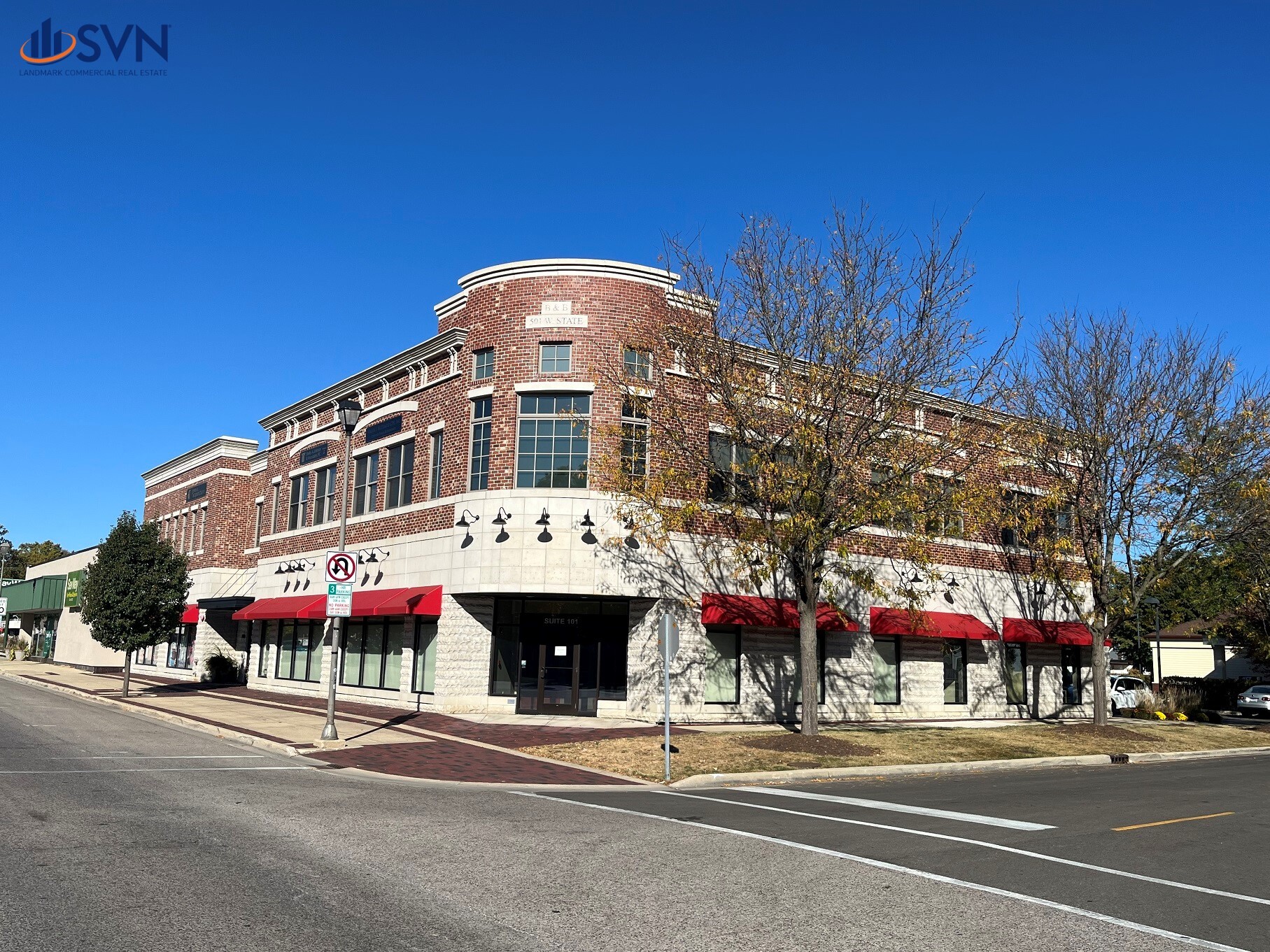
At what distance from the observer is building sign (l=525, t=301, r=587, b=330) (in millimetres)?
26750

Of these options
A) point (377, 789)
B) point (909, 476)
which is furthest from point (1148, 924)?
point (909, 476)

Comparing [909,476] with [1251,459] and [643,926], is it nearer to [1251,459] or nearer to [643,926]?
[1251,459]

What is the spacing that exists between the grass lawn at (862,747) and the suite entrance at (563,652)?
13.3 ft

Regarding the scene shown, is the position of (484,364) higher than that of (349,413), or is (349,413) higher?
(484,364)

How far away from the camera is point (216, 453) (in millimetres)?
44094

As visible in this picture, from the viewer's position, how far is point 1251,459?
27594 mm

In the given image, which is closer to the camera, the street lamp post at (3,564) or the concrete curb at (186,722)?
the concrete curb at (186,722)

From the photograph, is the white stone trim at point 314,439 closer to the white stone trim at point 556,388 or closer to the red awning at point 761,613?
the white stone trim at point 556,388

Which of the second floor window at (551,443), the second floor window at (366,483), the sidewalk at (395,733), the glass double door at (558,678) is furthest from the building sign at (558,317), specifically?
the sidewalk at (395,733)

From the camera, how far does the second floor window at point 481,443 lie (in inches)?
1080

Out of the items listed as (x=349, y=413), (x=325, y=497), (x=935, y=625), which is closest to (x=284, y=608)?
(x=325, y=497)

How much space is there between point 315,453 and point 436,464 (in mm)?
9304

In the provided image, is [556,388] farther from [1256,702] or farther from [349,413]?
[1256,702]

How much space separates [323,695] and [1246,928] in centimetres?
3008
